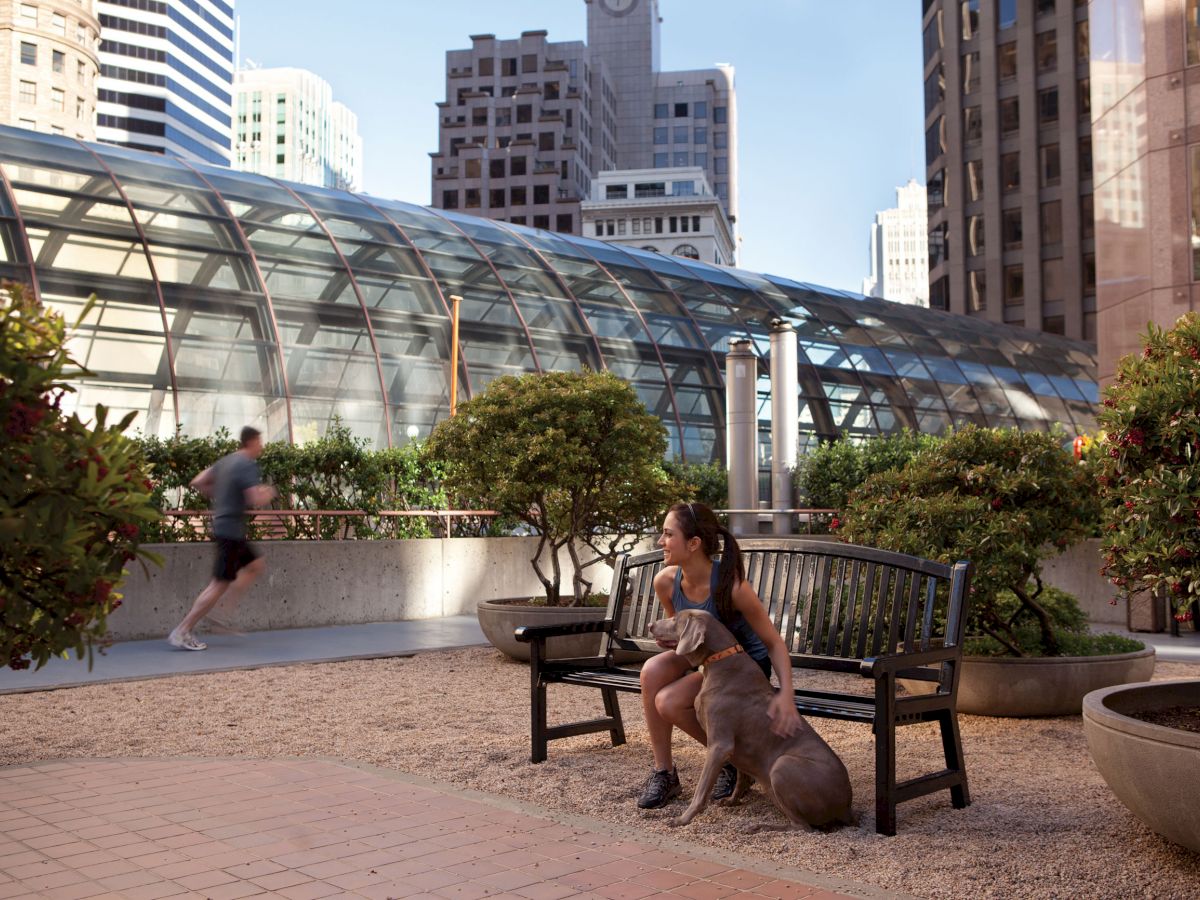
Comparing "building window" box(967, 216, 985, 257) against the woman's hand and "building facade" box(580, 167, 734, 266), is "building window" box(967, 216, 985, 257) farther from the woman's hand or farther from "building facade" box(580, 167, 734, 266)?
"building facade" box(580, 167, 734, 266)

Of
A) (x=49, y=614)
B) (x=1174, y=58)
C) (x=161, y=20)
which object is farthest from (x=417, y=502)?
(x=161, y=20)

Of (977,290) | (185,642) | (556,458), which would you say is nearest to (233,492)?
(185,642)

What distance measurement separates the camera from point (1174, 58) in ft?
48.2

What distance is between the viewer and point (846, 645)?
6.12 meters

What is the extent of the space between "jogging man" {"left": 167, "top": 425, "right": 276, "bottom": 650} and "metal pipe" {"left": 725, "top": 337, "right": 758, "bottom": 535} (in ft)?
35.8

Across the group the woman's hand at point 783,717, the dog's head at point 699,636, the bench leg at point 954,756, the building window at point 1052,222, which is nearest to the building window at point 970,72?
the building window at point 1052,222

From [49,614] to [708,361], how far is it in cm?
2544

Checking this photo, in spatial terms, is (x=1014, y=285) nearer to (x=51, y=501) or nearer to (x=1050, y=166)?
(x=1050, y=166)

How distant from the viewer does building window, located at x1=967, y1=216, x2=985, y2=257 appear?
215 ft

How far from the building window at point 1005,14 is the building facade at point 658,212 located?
253 ft

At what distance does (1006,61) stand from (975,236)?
30.8ft

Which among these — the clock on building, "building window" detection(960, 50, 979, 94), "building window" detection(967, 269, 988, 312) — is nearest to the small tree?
"building window" detection(967, 269, 988, 312)

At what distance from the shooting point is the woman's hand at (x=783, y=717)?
512 cm

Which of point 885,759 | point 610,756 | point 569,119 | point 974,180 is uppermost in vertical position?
Answer: point 569,119
